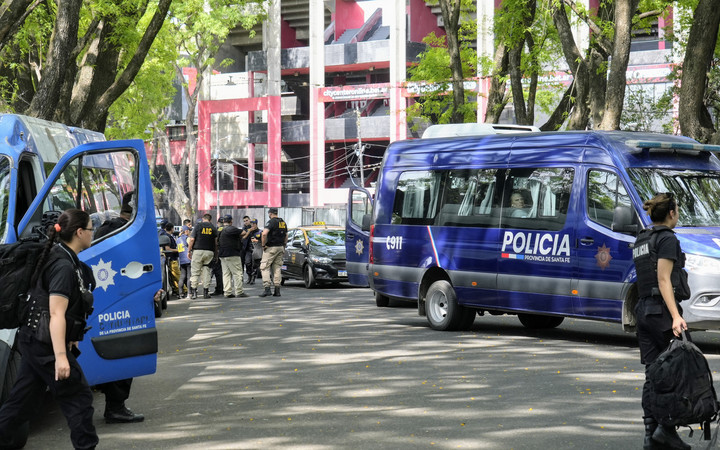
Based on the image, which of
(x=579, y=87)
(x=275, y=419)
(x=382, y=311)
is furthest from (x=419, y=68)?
(x=275, y=419)

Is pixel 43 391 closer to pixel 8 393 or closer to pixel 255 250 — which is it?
pixel 8 393

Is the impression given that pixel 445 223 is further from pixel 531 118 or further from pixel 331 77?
pixel 331 77

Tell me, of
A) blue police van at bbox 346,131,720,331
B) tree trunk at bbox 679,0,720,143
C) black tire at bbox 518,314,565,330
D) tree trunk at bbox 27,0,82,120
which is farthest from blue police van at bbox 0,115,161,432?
tree trunk at bbox 679,0,720,143

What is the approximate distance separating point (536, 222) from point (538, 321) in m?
2.30

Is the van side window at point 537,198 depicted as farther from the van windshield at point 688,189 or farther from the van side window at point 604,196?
the van windshield at point 688,189

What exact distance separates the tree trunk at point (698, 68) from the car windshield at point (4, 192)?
1143 cm

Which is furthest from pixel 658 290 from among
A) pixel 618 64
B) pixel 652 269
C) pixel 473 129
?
pixel 618 64

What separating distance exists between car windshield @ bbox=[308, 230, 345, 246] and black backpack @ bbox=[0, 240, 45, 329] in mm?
19493

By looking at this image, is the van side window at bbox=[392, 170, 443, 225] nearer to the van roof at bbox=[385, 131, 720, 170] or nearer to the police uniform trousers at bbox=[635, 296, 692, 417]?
the van roof at bbox=[385, 131, 720, 170]

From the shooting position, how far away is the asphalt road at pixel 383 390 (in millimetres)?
7250

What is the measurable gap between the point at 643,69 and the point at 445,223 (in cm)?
3663

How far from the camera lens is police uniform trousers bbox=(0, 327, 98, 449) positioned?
19.6 ft

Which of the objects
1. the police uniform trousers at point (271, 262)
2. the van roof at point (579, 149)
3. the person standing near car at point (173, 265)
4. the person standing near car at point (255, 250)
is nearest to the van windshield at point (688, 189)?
the van roof at point (579, 149)

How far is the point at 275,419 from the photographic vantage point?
7.95 metres
